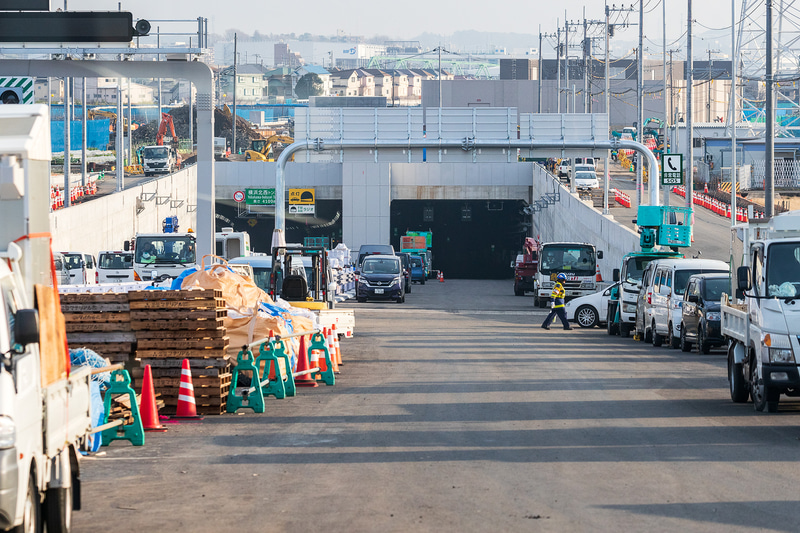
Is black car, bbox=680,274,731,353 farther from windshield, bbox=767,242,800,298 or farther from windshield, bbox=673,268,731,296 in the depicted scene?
windshield, bbox=767,242,800,298

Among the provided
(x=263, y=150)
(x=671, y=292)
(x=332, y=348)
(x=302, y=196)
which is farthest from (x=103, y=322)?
(x=263, y=150)

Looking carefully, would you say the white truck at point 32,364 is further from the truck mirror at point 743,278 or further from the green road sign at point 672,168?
the green road sign at point 672,168

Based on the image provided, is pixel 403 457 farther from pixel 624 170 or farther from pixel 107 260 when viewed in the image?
pixel 624 170

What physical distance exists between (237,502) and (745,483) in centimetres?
448

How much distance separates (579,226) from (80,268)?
26.2 m

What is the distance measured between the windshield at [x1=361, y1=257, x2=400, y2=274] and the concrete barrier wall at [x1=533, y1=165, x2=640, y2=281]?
355 inches

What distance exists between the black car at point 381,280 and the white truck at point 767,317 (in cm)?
3021

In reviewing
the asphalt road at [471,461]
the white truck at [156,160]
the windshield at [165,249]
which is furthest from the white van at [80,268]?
the white truck at [156,160]

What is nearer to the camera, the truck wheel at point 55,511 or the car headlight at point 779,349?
the truck wheel at point 55,511

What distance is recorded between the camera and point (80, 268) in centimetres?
3931

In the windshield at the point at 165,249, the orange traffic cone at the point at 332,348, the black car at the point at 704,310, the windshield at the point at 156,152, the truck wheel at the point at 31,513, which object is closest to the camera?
the truck wheel at the point at 31,513

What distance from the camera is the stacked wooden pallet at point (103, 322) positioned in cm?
1484

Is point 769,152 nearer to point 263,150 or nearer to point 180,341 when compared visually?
point 180,341

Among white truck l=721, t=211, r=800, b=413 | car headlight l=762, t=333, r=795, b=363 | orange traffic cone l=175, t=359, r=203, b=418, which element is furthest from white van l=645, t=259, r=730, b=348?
orange traffic cone l=175, t=359, r=203, b=418
